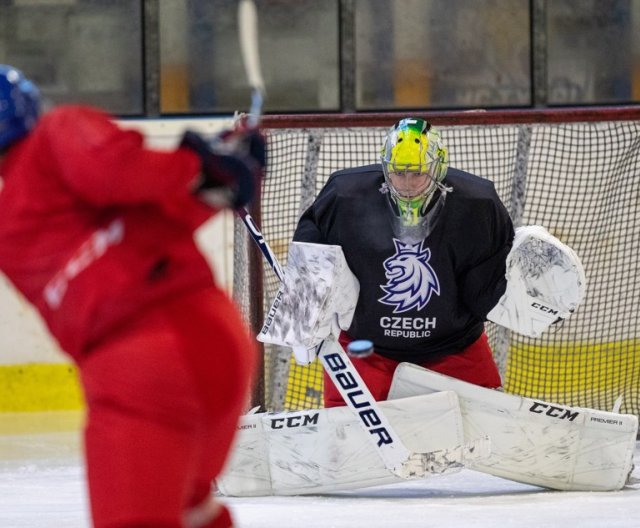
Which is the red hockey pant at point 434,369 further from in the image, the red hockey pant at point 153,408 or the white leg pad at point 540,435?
the red hockey pant at point 153,408

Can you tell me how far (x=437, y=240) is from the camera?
3.90 meters

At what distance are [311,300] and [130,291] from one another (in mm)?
2000

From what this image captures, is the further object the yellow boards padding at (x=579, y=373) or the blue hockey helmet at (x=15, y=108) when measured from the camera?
the yellow boards padding at (x=579, y=373)

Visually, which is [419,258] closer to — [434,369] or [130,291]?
[434,369]

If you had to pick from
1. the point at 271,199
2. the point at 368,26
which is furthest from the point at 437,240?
the point at 368,26

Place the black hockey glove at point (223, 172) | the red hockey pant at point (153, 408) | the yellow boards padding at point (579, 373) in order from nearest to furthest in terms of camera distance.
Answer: the red hockey pant at point (153, 408), the black hockey glove at point (223, 172), the yellow boards padding at point (579, 373)

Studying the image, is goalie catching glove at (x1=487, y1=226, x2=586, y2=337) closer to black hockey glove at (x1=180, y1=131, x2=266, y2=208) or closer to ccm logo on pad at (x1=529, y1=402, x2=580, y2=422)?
ccm logo on pad at (x1=529, y1=402, x2=580, y2=422)

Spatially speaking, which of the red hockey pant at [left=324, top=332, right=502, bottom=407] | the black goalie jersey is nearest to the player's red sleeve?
the black goalie jersey

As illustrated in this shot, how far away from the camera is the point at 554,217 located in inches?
221

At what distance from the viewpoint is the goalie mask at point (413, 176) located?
383 cm

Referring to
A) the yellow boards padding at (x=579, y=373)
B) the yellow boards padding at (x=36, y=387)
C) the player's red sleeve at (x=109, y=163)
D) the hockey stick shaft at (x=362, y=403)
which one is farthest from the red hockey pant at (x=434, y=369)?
the yellow boards padding at (x=36, y=387)

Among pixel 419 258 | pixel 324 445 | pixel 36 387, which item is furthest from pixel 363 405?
pixel 36 387

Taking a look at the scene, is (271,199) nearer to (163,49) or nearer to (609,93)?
(163,49)

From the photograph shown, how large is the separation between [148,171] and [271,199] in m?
3.45
